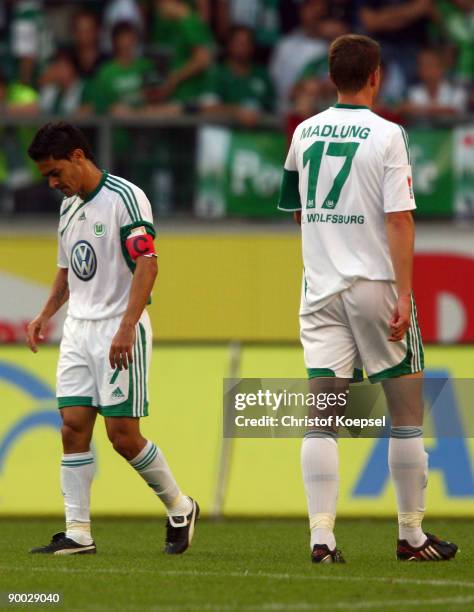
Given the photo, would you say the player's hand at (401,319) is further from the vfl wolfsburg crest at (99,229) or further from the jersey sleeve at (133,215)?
the vfl wolfsburg crest at (99,229)

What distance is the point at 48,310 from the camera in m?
7.48

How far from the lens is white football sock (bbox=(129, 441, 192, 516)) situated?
7.31 meters

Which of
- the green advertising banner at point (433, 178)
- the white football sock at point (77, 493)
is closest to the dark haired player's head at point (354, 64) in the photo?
the white football sock at point (77, 493)

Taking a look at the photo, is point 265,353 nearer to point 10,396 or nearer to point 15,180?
point 10,396

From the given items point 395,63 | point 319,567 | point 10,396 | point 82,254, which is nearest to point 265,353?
point 10,396

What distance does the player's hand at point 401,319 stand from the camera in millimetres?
6301

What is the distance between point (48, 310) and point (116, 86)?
7.40 meters

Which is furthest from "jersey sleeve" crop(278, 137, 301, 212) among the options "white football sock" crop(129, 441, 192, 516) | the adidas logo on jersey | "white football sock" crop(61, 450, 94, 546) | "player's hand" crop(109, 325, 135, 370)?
"white football sock" crop(61, 450, 94, 546)

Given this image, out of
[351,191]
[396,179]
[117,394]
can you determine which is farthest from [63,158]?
[396,179]

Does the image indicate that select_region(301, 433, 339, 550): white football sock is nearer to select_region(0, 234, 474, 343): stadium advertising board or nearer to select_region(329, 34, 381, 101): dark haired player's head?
Answer: select_region(329, 34, 381, 101): dark haired player's head

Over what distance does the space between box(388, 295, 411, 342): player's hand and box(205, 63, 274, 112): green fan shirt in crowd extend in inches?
328

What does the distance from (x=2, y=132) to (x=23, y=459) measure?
4.89 meters

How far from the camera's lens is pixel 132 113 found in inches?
558

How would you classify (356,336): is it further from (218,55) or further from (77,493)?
(218,55)
